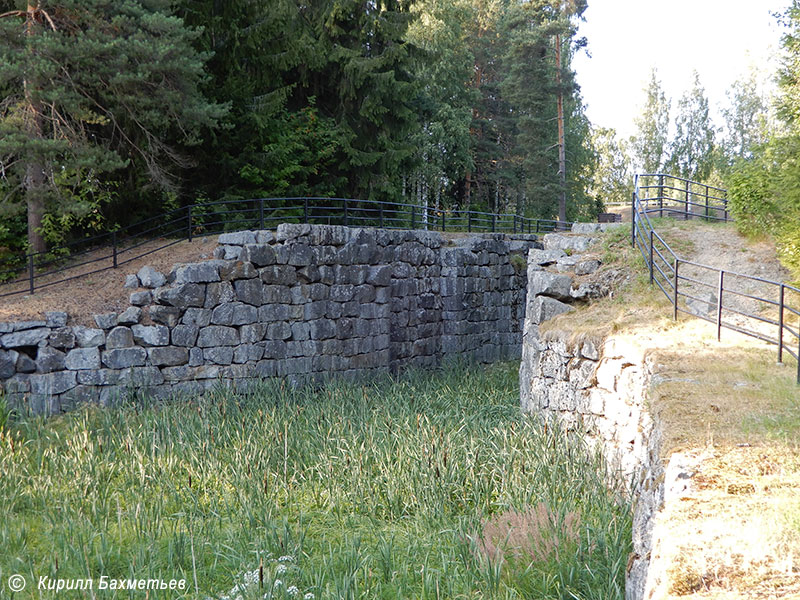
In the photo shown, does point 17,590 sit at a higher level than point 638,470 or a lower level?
lower

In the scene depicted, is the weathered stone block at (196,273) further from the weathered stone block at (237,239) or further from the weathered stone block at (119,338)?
the weathered stone block at (119,338)

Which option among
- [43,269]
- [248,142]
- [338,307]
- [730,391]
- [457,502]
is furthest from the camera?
[248,142]

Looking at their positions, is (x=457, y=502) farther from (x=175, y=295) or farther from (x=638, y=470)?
(x=175, y=295)

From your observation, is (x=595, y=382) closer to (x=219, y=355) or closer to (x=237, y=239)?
(x=219, y=355)

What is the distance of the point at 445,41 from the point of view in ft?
88.5

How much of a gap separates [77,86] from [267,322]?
492 cm

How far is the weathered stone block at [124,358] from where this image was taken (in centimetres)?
1050

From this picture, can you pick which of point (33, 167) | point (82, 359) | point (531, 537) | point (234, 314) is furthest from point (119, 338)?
point (531, 537)

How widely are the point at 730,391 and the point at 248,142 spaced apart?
1269 cm

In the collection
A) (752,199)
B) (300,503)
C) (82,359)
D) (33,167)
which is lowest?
(300,503)

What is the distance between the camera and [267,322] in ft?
40.0

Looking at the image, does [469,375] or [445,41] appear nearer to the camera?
[469,375]

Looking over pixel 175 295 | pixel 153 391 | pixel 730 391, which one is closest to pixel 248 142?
pixel 175 295

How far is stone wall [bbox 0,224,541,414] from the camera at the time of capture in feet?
33.5
